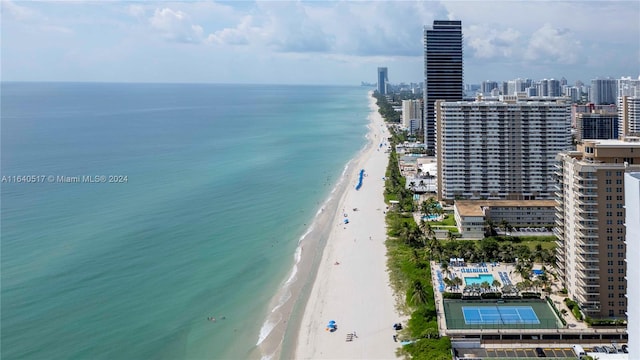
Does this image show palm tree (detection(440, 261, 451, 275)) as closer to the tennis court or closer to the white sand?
the white sand

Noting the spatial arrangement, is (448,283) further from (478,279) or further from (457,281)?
(478,279)

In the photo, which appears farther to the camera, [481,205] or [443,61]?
[443,61]

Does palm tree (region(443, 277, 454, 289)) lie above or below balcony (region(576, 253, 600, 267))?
below

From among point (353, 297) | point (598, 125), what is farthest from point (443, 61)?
point (353, 297)

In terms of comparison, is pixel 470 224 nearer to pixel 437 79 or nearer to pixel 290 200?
pixel 290 200

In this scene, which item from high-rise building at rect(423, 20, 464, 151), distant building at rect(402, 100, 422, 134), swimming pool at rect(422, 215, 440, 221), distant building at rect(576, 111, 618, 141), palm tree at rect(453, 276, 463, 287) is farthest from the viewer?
distant building at rect(402, 100, 422, 134)

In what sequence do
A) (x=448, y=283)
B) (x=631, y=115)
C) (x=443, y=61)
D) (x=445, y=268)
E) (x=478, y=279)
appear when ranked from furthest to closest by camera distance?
1. (x=631, y=115)
2. (x=443, y=61)
3. (x=445, y=268)
4. (x=478, y=279)
5. (x=448, y=283)

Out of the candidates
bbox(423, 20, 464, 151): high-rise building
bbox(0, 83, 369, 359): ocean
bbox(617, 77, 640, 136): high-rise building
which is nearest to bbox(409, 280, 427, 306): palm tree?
bbox(0, 83, 369, 359): ocean
